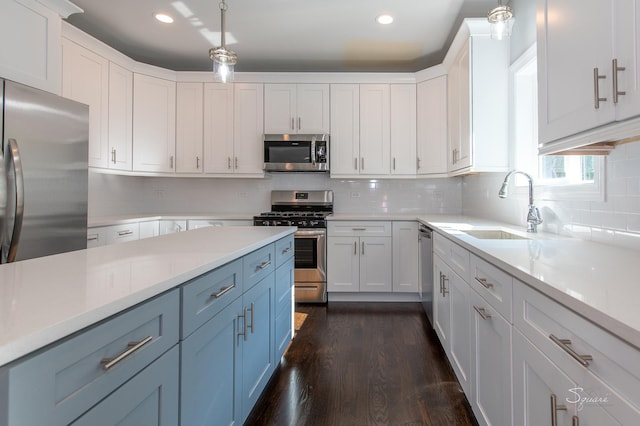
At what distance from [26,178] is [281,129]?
2.43 meters

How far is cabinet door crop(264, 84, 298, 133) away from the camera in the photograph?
3.96m

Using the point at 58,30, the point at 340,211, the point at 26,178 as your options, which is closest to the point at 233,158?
the point at 340,211

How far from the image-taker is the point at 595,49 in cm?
117

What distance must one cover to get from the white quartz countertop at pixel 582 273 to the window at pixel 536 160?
0.32 m

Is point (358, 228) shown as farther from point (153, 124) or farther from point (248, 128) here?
point (153, 124)

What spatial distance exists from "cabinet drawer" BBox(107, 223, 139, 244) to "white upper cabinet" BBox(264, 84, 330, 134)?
67.8 inches

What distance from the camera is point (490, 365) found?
1420 millimetres

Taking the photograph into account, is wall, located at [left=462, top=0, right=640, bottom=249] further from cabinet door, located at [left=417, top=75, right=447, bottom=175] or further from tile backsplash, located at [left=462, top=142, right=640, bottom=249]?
cabinet door, located at [left=417, top=75, right=447, bottom=175]

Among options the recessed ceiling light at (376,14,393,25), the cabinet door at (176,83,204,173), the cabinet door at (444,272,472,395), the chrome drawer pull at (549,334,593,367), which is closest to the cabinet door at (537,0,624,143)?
the chrome drawer pull at (549,334,593,367)

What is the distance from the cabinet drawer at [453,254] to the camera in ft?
5.91

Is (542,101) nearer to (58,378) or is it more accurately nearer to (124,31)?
(58,378)

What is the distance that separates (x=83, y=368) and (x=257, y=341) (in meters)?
1.13

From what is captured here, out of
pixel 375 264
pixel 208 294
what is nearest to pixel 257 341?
pixel 208 294

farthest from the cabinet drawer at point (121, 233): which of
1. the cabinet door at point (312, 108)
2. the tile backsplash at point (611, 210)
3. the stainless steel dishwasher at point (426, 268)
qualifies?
the tile backsplash at point (611, 210)
